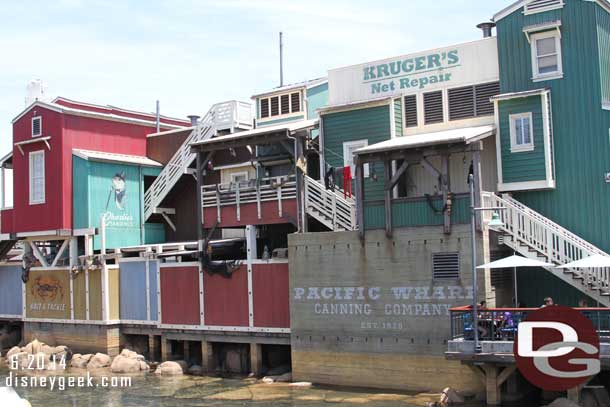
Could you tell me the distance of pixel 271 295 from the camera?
2778cm

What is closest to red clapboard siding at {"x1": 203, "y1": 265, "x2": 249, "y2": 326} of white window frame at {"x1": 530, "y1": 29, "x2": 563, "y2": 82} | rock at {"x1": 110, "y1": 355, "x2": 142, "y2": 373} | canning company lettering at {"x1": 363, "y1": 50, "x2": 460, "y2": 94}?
rock at {"x1": 110, "y1": 355, "x2": 142, "y2": 373}

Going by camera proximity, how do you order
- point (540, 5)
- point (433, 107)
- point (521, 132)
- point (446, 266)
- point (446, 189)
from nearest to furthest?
point (446, 266)
point (446, 189)
point (521, 132)
point (540, 5)
point (433, 107)

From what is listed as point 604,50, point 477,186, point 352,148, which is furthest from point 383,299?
point 604,50

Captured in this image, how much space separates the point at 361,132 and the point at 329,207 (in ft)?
10.3

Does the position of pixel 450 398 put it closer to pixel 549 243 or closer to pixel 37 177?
pixel 549 243

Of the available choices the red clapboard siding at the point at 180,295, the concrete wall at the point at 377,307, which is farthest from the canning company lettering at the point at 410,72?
the red clapboard siding at the point at 180,295

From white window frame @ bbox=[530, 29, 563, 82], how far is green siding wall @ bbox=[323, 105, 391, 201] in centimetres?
515

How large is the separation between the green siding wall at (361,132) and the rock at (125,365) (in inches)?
411

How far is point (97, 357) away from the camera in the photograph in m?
31.5

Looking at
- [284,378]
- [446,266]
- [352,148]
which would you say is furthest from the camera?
[352,148]

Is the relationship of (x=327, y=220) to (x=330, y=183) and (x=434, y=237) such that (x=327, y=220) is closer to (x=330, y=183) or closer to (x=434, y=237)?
(x=330, y=183)

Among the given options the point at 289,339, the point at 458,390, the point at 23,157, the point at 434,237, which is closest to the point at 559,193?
the point at 434,237

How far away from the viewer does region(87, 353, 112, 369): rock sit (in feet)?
103

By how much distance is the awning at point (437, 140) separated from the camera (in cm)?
2331
